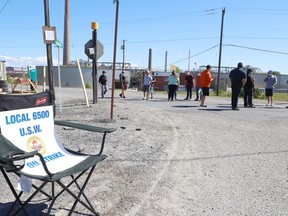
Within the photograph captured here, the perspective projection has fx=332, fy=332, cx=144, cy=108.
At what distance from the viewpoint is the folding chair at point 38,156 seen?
297 centimetres

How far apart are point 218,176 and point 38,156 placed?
8.91 feet

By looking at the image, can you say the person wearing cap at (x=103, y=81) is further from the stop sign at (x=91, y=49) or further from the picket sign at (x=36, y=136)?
the picket sign at (x=36, y=136)

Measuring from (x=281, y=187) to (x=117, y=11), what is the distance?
5.58 meters

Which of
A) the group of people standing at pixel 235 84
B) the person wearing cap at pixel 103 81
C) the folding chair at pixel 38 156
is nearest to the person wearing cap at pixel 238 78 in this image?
the group of people standing at pixel 235 84

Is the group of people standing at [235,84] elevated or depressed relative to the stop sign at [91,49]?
depressed

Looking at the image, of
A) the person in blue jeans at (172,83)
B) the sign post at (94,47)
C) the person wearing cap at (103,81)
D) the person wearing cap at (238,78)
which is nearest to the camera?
the sign post at (94,47)

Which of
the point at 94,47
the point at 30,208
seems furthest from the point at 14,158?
the point at 94,47

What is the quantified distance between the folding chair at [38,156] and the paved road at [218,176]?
0.67 m

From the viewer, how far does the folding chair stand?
2.97m

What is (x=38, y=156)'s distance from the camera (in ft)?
9.57

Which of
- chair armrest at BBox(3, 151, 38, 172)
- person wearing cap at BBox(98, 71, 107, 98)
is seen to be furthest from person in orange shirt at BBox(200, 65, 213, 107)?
chair armrest at BBox(3, 151, 38, 172)

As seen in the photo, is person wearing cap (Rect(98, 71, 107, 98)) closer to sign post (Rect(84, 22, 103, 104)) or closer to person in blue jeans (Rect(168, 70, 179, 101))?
person in blue jeans (Rect(168, 70, 179, 101))

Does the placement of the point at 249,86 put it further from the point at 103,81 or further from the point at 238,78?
the point at 103,81

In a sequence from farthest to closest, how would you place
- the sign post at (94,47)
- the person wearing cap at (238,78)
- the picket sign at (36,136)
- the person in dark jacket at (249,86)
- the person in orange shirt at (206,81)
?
the person in dark jacket at (249,86)
the person in orange shirt at (206,81)
the person wearing cap at (238,78)
the sign post at (94,47)
the picket sign at (36,136)
